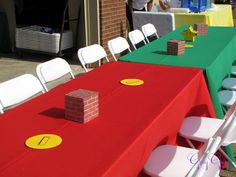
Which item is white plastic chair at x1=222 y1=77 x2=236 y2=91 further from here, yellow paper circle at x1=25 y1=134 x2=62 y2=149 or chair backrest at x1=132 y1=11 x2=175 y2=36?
chair backrest at x1=132 y1=11 x2=175 y2=36

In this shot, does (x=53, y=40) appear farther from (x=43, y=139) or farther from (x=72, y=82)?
(x=43, y=139)

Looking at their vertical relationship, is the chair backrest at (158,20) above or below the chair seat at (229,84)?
above

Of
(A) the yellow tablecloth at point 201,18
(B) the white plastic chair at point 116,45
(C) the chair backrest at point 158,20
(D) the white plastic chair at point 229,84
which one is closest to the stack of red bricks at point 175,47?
(D) the white plastic chair at point 229,84

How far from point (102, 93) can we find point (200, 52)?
1.52 metres

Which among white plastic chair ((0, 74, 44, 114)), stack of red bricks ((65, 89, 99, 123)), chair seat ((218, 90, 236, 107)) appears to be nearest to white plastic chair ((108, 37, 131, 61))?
chair seat ((218, 90, 236, 107))

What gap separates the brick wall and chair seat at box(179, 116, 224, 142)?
3.42 m

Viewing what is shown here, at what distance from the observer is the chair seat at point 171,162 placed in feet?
6.84

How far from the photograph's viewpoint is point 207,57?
3469 mm

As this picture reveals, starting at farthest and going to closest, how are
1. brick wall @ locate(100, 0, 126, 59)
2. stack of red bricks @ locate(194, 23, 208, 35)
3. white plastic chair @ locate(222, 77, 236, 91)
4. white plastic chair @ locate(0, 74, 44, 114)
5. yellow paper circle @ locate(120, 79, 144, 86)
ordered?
brick wall @ locate(100, 0, 126, 59)
stack of red bricks @ locate(194, 23, 208, 35)
white plastic chair @ locate(222, 77, 236, 91)
yellow paper circle @ locate(120, 79, 144, 86)
white plastic chair @ locate(0, 74, 44, 114)

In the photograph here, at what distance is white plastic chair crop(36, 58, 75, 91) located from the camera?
292 cm

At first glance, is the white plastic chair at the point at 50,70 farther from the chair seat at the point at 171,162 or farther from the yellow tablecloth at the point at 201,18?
the yellow tablecloth at the point at 201,18

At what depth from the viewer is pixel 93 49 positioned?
382 centimetres

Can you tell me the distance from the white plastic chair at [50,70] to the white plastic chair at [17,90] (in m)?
0.15

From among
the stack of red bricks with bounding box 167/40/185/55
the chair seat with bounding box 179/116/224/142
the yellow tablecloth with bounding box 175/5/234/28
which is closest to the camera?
the chair seat with bounding box 179/116/224/142
